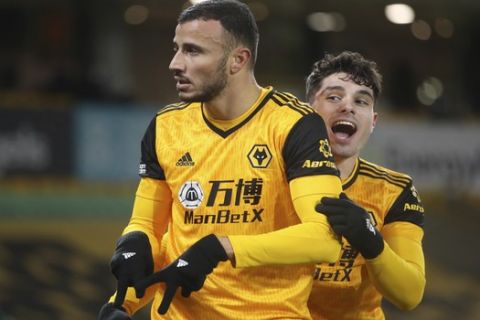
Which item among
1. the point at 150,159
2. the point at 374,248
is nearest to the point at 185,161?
the point at 150,159

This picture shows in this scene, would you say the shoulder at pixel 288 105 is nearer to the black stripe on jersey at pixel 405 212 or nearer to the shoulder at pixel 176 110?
the shoulder at pixel 176 110

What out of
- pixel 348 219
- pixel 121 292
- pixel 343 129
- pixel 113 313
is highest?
pixel 343 129

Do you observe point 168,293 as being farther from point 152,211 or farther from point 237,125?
point 237,125

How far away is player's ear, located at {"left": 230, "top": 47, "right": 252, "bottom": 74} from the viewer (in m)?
4.39

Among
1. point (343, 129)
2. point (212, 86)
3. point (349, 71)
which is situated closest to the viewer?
point (212, 86)

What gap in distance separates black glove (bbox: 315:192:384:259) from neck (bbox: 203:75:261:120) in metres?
0.54

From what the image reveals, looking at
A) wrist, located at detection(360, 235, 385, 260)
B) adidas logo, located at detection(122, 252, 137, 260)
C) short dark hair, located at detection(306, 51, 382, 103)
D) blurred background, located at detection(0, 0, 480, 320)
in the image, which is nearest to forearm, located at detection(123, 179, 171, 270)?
adidas logo, located at detection(122, 252, 137, 260)

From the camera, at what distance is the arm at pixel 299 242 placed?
412cm

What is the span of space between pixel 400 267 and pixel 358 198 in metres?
0.52

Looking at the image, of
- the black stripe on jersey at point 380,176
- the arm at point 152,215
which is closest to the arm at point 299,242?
the arm at point 152,215

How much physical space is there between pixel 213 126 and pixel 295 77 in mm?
15993

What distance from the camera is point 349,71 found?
16.9 feet

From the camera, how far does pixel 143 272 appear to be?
432cm

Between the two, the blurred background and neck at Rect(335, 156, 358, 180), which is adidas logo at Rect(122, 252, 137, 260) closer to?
neck at Rect(335, 156, 358, 180)
